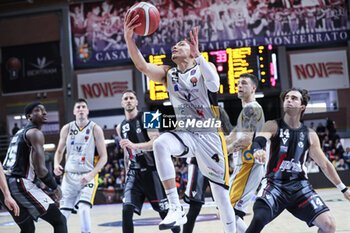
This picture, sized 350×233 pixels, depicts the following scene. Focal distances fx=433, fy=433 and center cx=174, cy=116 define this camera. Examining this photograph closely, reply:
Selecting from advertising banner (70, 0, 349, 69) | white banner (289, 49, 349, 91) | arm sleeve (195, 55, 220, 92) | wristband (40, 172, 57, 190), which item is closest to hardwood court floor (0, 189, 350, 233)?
wristband (40, 172, 57, 190)

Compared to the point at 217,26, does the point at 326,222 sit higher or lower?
lower

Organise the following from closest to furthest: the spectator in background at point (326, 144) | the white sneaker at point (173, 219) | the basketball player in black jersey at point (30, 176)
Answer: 1. the white sneaker at point (173, 219)
2. the basketball player in black jersey at point (30, 176)
3. the spectator in background at point (326, 144)

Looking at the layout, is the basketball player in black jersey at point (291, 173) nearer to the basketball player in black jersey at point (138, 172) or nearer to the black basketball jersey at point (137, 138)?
the basketball player in black jersey at point (138, 172)

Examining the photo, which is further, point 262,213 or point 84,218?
point 84,218

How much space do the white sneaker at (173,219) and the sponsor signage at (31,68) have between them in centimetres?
1648

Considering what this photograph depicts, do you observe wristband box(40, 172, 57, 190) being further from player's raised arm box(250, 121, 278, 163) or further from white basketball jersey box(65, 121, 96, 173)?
player's raised arm box(250, 121, 278, 163)

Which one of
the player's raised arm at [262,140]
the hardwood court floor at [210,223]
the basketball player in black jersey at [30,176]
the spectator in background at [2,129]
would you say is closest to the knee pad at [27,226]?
the basketball player in black jersey at [30,176]

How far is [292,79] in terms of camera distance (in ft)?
57.8

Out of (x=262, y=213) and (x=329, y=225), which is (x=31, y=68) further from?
(x=329, y=225)

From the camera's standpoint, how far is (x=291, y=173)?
4117 millimetres

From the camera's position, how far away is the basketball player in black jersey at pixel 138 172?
16.7 feet

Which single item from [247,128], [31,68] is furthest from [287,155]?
[31,68]

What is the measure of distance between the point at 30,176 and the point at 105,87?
562 inches

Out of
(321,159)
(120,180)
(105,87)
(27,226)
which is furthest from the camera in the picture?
(105,87)
